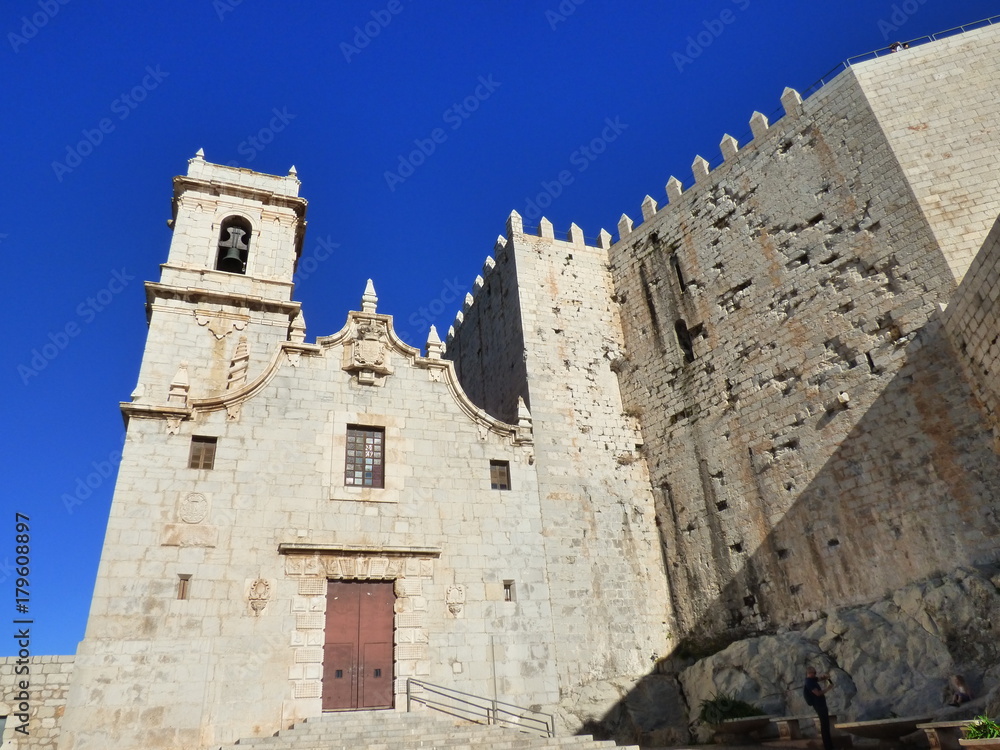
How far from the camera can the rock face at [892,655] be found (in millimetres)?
12680

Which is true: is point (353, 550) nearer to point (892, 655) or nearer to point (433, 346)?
point (433, 346)

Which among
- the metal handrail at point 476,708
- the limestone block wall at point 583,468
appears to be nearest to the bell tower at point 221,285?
the limestone block wall at point 583,468

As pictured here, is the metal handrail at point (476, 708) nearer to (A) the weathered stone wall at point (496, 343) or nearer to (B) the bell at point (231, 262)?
(A) the weathered stone wall at point (496, 343)

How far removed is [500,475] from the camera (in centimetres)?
1758

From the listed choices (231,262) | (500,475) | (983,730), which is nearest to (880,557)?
(983,730)

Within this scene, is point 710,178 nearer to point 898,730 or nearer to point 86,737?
point 898,730

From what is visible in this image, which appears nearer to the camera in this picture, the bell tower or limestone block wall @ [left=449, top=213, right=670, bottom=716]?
limestone block wall @ [left=449, top=213, right=670, bottom=716]

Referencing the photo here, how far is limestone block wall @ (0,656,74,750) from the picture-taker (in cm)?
1245

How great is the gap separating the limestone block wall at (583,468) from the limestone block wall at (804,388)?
3.11 ft

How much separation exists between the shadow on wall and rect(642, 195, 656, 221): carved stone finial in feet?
33.9

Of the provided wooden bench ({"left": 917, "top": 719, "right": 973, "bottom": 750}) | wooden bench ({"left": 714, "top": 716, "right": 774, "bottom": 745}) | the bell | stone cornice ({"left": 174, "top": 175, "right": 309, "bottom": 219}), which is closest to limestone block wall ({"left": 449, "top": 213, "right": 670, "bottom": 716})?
wooden bench ({"left": 714, "top": 716, "right": 774, "bottom": 745})

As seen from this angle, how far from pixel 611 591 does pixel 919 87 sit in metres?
16.3

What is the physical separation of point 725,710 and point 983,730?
22.9 ft

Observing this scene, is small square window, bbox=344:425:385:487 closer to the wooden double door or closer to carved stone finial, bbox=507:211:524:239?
the wooden double door
